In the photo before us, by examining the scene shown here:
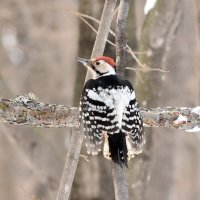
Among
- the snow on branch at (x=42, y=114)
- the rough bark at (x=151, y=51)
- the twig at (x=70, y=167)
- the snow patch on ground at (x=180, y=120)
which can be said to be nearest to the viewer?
the snow on branch at (x=42, y=114)

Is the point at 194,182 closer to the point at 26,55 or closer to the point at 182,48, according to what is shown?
the point at 26,55

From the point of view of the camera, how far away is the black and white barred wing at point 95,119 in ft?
12.8

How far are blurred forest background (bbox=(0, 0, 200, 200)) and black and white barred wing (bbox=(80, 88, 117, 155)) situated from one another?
50cm

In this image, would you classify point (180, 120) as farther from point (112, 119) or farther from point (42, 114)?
point (42, 114)

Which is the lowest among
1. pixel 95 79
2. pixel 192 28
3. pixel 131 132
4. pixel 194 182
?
pixel 194 182

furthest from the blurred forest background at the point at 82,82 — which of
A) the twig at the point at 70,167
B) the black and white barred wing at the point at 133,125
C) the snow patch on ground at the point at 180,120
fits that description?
the snow patch on ground at the point at 180,120

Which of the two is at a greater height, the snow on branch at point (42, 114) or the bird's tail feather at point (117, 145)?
the snow on branch at point (42, 114)

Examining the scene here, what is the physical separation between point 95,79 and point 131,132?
1.46ft

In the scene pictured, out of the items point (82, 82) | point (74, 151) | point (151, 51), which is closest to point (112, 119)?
point (74, 151)

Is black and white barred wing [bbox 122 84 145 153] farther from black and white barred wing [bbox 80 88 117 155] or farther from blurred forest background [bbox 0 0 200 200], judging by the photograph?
blurred forest background [bbox 0 0 200 200]

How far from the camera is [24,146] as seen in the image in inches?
270

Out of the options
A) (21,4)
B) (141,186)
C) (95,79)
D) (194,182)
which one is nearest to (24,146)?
(141,186)

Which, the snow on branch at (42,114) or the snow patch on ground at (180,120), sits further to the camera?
the snow patch on ground at (180,120)

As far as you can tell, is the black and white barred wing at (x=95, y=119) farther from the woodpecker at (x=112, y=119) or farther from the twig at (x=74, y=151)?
the twig at (x=74, y=151)
